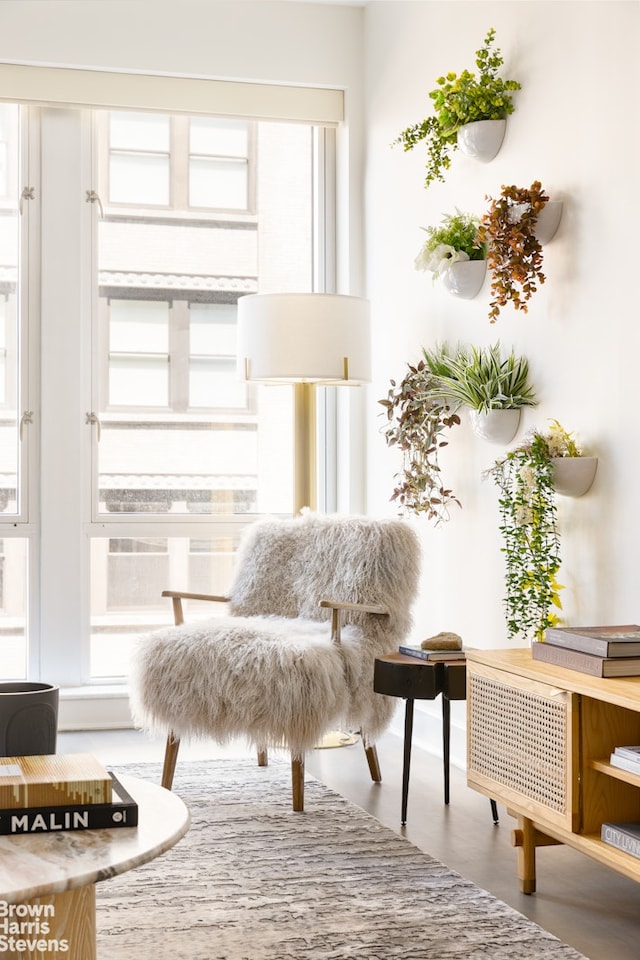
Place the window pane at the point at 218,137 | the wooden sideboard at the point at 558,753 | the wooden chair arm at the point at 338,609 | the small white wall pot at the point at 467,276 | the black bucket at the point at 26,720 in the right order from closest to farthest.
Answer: the black bucket at the point at 26,720 < the wooden sideboard at the point at 558,753 < the wooden chair arm at the point at 338,609 < the small white wall pot at the point at 467,276 < the window pane at the point at 218,137

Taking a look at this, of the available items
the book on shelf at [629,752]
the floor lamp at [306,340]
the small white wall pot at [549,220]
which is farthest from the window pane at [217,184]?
the book on shelf at [629,752]

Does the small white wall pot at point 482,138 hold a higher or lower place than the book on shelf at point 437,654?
higher

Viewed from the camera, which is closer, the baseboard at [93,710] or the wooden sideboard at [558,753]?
the wooden sideboard at [558,753]

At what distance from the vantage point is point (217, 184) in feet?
15.2

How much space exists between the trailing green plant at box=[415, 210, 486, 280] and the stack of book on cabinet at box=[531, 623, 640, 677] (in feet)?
4.64

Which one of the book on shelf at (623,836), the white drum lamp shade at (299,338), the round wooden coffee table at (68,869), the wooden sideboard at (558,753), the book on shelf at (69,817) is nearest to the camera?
the round wooden coffee table at (68,869)

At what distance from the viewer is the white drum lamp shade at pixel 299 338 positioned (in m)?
3.86

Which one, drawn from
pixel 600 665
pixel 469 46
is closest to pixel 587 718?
pixel 600 665

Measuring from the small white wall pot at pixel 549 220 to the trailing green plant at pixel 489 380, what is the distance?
372mm

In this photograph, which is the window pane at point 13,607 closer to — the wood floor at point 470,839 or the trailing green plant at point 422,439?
the wood floor at point 470,839

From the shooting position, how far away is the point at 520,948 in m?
2.10

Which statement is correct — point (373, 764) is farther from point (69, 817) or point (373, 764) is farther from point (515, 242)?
point (69, 817)

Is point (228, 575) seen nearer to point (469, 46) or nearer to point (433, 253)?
point (433, 253)

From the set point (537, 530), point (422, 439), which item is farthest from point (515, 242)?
point (422, 439)
